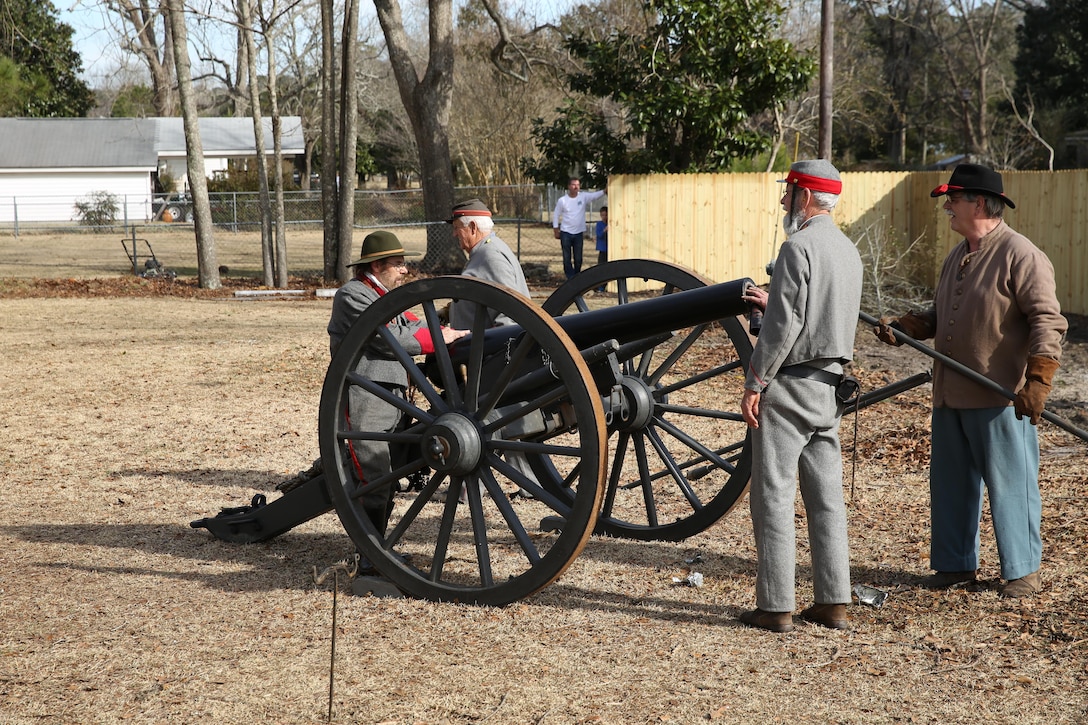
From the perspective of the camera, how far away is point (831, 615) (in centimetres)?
444

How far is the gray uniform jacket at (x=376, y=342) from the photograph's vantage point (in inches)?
189

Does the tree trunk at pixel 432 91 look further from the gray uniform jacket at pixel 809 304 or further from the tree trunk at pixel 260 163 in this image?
the gray uniform jacket at pixel 809 304

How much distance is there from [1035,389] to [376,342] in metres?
2.75

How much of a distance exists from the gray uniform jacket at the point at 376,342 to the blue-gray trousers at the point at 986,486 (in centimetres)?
231

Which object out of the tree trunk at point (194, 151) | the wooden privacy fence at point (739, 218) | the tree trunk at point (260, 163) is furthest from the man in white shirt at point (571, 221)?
the tree trunk at point (194, 151)

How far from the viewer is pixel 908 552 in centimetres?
548

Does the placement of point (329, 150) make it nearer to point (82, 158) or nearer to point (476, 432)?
point (476, 432)

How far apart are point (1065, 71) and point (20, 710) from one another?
39281 millimetres

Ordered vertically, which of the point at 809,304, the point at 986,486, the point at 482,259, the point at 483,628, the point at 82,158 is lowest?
the point at 483,628

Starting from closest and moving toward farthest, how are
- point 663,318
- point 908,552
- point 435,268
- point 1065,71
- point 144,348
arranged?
point 663,318 → point 908,552 → point 144,348 → point 435,268 → point 1065,71

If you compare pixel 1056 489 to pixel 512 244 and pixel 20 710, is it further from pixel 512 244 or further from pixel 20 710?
pixel 512 244

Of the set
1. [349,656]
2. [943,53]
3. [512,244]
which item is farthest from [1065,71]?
[349,656]

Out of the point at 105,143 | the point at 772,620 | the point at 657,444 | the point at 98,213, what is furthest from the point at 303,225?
the point at 772,620

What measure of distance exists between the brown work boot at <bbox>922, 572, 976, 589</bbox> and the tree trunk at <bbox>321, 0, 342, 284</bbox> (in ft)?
49.4
